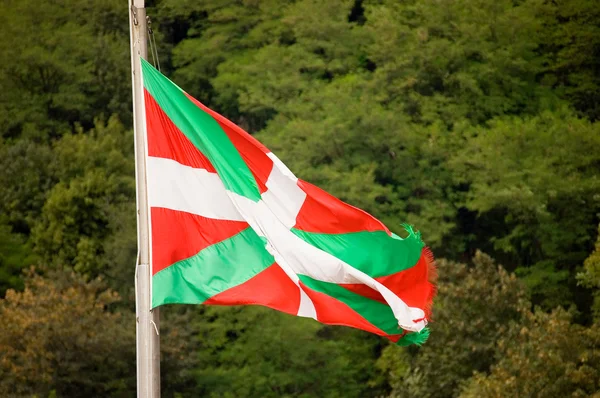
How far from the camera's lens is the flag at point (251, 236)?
9703 mm

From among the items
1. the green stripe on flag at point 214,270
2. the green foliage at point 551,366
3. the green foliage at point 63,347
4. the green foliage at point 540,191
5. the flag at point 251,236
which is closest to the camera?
the green stripe on flag at point 214,270

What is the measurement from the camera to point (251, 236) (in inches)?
398

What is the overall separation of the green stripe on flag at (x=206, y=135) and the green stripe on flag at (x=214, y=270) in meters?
0.39

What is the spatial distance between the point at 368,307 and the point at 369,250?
53 cm

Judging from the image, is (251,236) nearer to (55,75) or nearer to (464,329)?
(464,329)

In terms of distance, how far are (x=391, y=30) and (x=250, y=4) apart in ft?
34.9

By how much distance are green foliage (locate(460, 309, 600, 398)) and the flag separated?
17282 millimetres

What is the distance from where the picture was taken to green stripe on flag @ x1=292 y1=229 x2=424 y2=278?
10.4m

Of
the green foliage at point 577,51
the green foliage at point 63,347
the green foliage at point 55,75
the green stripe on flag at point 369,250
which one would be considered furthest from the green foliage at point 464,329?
the green foliage at point 55,75

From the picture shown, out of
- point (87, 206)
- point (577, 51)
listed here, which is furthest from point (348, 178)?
point (577, 51)

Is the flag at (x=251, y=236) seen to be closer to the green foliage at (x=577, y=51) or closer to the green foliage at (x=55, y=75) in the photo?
the green foliage at (x=577, y=51)

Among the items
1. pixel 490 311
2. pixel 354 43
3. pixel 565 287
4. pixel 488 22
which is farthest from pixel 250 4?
pixel 490 311

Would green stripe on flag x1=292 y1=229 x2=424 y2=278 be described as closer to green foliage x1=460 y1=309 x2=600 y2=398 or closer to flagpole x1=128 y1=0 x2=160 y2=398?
flagpole x1=128 y1=0 x2=160 y2=398

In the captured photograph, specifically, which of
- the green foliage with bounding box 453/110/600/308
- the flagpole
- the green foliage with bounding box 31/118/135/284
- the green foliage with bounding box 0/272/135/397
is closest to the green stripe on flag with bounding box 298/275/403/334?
the flagpole
